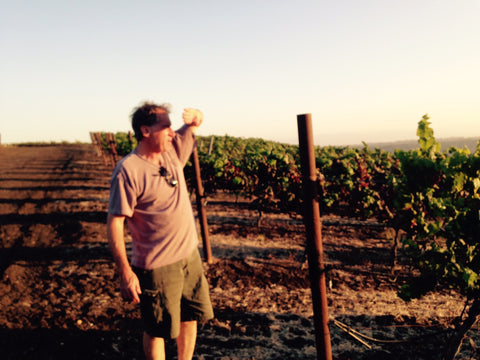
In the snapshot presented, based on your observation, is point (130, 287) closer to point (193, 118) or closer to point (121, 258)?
point (121, 258)

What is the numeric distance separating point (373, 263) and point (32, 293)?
661cm

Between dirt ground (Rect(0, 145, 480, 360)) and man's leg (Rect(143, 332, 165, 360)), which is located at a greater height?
man's leg (Rect(143, 332, 165, 360))

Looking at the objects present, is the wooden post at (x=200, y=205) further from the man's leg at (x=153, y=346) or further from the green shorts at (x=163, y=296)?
the man's leg at (x=153, y=346)

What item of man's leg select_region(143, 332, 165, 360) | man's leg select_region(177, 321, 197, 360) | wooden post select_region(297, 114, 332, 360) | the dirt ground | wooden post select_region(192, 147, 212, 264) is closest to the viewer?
wooden post select_region(297, 114, 332, 360)

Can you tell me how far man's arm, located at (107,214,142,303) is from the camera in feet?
7.39

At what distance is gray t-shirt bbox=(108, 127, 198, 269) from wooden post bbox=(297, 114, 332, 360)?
1042mm

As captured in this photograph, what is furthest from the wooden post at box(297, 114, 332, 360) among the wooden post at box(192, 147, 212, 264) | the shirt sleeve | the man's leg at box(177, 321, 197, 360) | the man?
the wooden post at box(192, 147, 212, 264)

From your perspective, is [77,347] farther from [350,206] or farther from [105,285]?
[350,206]

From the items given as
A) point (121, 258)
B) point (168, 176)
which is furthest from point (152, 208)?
point (121, 258)

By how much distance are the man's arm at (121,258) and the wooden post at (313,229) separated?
1353mm

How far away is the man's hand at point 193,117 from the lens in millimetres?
2730

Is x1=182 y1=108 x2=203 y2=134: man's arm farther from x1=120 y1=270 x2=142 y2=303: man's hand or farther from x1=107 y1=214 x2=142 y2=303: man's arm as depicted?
x1=120 y1=270 x2=142 y2=303: man's hand

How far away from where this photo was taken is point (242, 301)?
4988mm

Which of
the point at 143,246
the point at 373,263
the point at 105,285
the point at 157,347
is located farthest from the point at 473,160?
the point at 105,285
